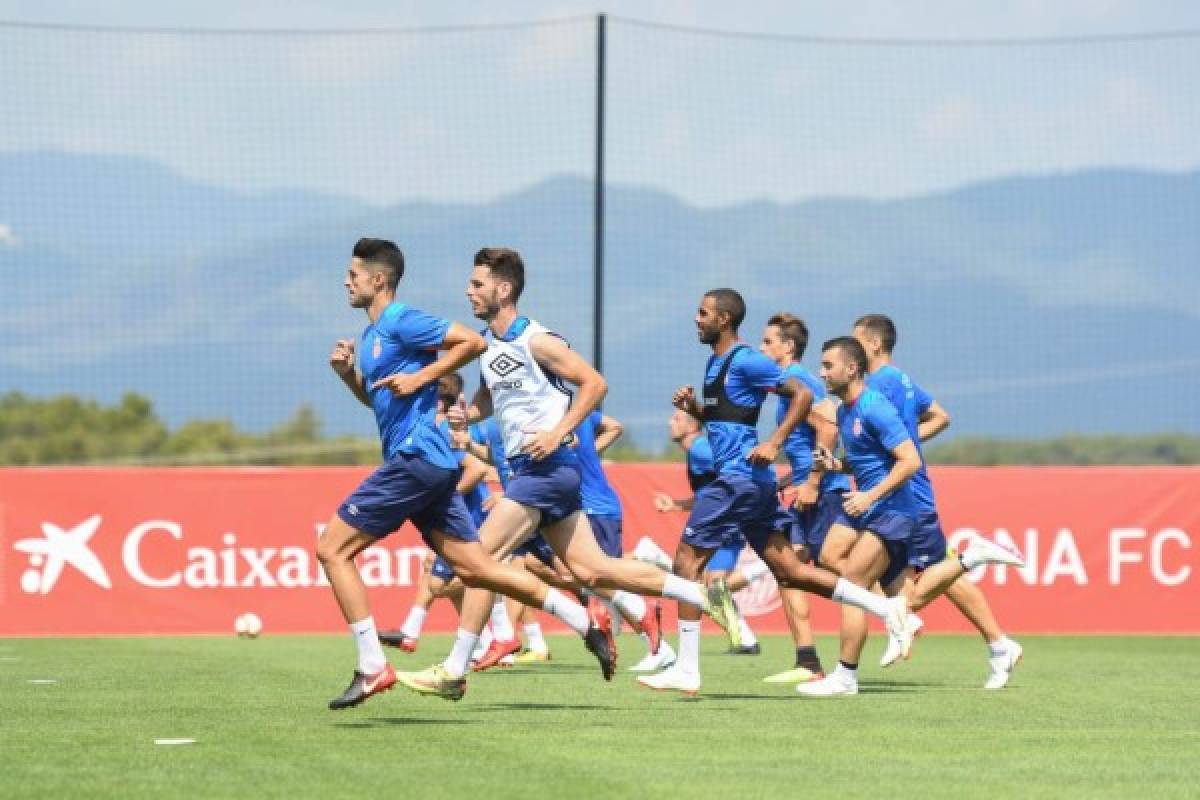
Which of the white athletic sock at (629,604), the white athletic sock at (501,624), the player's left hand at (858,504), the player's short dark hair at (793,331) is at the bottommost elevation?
the white athletic sock at (501,624)

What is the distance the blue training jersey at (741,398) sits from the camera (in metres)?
13.1

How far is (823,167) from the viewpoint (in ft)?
105

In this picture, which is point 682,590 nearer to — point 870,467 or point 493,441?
point 870,467

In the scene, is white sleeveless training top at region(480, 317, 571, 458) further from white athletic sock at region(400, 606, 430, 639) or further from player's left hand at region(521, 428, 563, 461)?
white athletic sock at region(400, 606, 430, 639)

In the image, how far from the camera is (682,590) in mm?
12180

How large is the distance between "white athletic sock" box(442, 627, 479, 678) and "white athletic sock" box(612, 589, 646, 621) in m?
1.70

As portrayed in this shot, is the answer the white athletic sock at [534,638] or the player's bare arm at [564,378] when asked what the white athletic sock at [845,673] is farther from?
the white athletic sock at [534,638]

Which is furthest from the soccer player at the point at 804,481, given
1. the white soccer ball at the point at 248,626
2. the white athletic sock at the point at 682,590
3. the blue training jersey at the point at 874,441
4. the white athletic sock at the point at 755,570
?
the white soccer ball at the point at 248,626

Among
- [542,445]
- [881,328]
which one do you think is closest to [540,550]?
[881,328]

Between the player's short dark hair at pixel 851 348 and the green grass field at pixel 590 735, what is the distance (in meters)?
1.99

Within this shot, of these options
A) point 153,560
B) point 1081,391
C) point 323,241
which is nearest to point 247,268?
point 323,241

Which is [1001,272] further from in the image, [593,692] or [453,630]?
[593,692]

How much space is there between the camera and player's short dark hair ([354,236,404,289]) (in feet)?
37.3


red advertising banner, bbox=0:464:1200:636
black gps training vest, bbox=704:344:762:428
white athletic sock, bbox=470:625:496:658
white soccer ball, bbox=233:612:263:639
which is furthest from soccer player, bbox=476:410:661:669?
red advertising banner, bbox=0:464:1200:636
